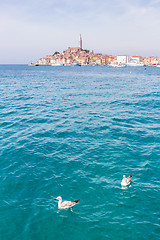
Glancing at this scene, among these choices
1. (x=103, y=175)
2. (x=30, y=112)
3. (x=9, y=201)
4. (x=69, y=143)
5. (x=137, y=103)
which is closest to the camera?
(x=9, y=201)

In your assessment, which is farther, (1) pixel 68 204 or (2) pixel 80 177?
(2) pixel 80 177

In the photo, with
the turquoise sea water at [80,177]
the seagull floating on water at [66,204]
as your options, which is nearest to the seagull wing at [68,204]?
the seagull floating on water at [66,204]

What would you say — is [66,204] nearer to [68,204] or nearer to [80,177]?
[68,204]

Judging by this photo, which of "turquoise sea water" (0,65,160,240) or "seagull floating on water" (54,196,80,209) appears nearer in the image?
"turquoise sea water" (0,65,160,240)

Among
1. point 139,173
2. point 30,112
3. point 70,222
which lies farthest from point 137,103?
point 70,222

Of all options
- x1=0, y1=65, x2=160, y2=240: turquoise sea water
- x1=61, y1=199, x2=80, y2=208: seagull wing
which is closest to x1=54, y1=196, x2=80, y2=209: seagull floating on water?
x1=61, y1=199, x2=80, y2=208: seagull wing

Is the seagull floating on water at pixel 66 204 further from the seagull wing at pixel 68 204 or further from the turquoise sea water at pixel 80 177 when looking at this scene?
the turquoise sea water at pixel 80 177

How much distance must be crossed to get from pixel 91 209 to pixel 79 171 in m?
4.47

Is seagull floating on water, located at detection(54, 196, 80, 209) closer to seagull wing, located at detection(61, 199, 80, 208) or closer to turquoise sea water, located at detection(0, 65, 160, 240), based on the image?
seagull wing, located at detection(61, 199, 80, 208)

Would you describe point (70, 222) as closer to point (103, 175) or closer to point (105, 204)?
point (105, 204)

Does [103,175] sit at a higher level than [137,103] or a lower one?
lower

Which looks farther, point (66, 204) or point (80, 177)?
point (80, 177)

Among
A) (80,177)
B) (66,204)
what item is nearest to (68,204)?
(66,204)

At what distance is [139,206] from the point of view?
500 inches
